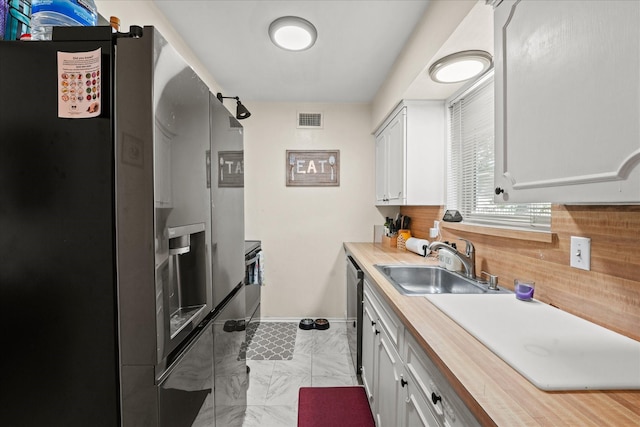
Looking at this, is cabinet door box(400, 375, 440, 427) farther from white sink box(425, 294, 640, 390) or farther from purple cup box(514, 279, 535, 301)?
purple cup box(514, 279, 535, 301)

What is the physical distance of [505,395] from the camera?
0.68 meters

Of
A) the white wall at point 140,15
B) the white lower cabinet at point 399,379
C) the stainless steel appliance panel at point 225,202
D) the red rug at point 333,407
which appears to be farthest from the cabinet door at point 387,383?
the white wall at point 140,15

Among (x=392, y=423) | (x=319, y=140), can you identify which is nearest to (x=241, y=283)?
(x=392, y=423)

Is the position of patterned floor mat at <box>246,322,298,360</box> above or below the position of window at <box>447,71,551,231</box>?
below

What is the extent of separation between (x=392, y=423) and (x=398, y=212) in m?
2.47

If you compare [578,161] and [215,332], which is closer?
[578,161]

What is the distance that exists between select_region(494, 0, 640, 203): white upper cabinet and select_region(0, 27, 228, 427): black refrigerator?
44.6 inches

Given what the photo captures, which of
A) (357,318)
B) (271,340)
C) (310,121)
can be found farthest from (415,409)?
(310,121)

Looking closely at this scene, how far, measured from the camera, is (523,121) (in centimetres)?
100

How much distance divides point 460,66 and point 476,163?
683 millimetres

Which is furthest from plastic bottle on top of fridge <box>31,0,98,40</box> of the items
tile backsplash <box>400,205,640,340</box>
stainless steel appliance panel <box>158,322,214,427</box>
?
tile backsplash <box>400,205,640,340</box>

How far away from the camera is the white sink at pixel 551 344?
72 cm

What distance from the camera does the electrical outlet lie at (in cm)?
112

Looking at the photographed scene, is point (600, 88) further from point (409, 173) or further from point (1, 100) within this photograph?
point (409, 173)
